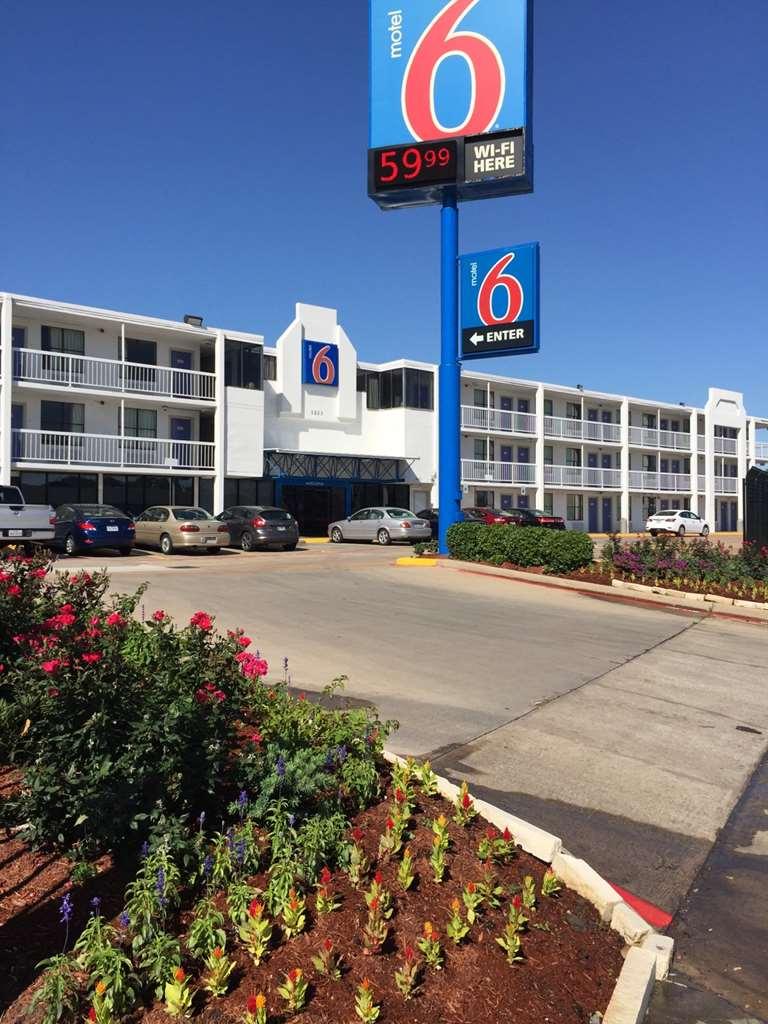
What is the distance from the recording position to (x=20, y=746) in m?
4.18

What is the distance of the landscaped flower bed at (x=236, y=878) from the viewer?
272cm

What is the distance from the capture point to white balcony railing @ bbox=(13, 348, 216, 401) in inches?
1086

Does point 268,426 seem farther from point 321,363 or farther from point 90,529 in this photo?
point 90,529

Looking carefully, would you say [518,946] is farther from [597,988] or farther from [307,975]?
[307,975]

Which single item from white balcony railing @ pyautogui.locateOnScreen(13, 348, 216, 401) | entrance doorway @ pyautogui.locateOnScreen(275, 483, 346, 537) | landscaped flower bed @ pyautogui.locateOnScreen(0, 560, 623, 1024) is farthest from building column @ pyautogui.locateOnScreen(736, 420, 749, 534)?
landscaped flower bed @ pyautogui.locateOnScreen(0, 560, 623, 1024)

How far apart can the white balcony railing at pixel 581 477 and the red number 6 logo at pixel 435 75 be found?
88.9ft

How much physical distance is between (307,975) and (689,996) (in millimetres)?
1609

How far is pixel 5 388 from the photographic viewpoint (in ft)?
86.4

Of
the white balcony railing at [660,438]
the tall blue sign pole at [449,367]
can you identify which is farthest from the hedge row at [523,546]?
the white balcony railing at [660,438]

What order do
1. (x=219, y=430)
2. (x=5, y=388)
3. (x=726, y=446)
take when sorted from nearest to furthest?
(x=5, y=388) → (x=219, y=430) → (x=726, y=446)

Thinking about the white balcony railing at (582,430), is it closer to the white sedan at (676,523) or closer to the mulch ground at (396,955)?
the white sedan at (676,523)

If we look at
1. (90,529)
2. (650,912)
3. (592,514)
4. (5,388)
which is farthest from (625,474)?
(650,912)

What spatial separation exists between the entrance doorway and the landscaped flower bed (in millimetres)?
31370

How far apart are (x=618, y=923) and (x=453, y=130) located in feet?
68.4
